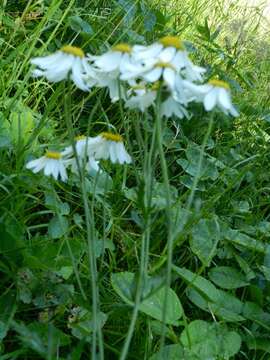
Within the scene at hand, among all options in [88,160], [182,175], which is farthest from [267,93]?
[88,160]

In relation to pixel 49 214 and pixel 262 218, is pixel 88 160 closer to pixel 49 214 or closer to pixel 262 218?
pixel 49 214

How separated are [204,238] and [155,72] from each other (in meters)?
0.71

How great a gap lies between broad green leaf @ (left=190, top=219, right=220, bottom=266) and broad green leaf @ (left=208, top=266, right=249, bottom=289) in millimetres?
36

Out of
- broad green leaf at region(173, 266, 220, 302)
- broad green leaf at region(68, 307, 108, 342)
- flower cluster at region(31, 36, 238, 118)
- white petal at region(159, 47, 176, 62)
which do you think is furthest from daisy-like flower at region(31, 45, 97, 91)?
broad green leaf at region(173, 266, 220, 302)

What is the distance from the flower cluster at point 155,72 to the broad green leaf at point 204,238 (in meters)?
0.60

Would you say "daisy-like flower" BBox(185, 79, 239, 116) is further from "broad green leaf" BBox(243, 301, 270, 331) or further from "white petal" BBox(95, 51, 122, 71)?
"broad green leaf" BBox(243, 301, 270, 331)

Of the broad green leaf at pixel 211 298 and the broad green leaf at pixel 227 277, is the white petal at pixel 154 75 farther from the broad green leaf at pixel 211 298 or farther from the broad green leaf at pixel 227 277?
the broad green leaf at pixel 227 277

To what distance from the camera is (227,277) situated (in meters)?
1.39

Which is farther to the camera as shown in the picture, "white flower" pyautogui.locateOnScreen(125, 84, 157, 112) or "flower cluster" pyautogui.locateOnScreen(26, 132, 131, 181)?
"flower cluster" pyautogui.locateOnScreen(26, 132, 131, 181)

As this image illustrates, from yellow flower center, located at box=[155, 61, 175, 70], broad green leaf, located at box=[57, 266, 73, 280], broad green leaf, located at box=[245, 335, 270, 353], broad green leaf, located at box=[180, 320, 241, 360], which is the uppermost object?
yellow flower center, located at box=[155, 61, 175, 70]

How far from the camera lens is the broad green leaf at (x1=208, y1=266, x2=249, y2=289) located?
1372 mm

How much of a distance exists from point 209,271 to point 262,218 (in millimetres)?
339

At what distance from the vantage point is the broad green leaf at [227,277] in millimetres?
1372

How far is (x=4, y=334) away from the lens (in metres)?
1.03
